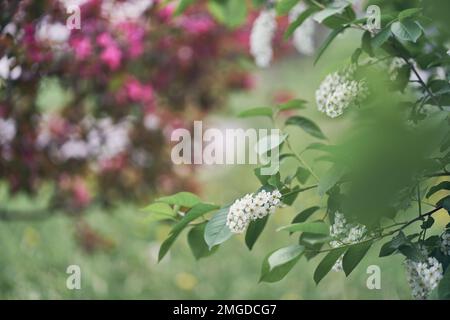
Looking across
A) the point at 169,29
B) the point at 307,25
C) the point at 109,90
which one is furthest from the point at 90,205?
the point at 307,25

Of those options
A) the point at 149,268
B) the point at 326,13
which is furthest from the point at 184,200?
the point at 149,268

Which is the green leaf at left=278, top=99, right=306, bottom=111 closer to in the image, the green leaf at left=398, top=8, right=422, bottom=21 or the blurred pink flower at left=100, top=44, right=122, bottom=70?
the green leaf at left=398, top=8, right=422, bottom=21

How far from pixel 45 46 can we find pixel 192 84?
2.92 feet

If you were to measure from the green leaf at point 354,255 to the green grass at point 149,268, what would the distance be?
41.3 inches

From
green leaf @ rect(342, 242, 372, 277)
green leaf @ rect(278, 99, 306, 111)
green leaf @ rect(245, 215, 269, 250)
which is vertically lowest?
green leaf @ rect(342, 242, 372, 277)

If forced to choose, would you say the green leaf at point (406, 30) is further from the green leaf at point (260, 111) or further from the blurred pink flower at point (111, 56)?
the blurred pink flower at point (111, 56)

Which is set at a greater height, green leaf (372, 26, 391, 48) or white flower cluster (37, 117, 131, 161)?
green leaf (372, 26, 391, 48)

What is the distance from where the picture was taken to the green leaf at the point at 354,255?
120 centimetres

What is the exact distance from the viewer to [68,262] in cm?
296

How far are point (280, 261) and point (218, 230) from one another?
0.21 metres

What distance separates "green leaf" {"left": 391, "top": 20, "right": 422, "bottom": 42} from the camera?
122cm

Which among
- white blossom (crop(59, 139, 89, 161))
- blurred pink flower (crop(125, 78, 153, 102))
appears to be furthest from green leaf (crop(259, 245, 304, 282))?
white blossom (crop(59, 139, 89, 161))

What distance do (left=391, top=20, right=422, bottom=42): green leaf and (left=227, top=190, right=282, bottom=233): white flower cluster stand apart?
0.41 meters

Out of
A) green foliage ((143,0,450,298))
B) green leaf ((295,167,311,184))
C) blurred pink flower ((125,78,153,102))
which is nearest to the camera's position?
green foliage ((143,0,450,298))
